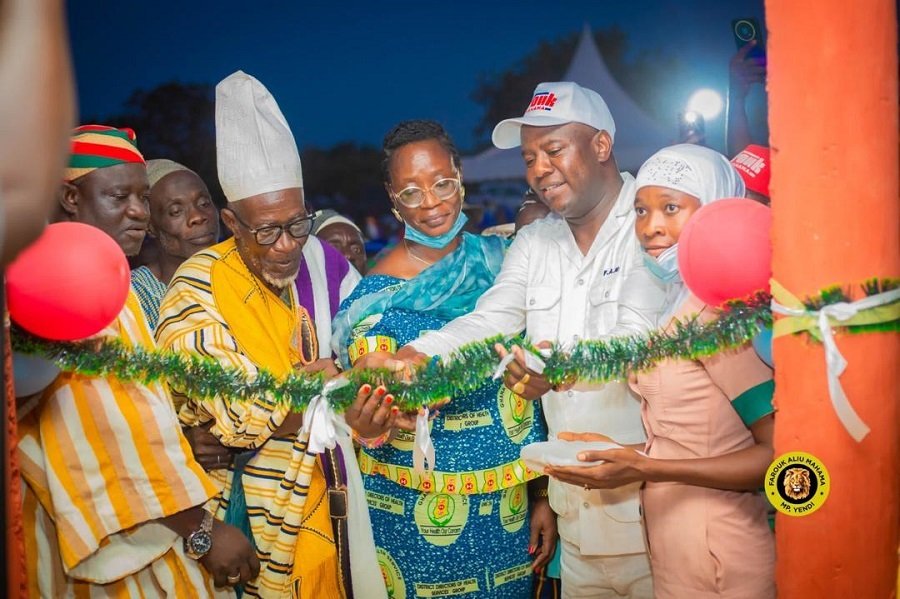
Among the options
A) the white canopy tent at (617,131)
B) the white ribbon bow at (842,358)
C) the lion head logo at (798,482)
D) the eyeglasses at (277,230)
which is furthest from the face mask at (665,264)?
the white canopy tent at (617,131)

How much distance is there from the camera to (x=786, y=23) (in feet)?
7.59

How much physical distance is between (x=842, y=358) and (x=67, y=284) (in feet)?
6.67

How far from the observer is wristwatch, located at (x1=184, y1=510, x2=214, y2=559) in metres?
3.04

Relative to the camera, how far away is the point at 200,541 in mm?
3051

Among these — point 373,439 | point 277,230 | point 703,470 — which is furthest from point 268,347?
point 703,470

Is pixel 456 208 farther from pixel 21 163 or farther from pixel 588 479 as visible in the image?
pixel 21 163

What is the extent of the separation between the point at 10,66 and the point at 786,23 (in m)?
1.87

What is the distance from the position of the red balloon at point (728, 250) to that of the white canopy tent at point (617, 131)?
9.89m

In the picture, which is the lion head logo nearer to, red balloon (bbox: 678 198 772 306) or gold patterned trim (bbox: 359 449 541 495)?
red balloon (bbox: 678 198 772 306)

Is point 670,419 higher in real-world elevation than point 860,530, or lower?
higher

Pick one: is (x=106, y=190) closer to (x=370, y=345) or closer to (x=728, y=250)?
(x=370, y=345)

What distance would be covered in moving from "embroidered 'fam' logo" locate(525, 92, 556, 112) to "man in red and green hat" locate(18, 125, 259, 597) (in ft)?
5.66

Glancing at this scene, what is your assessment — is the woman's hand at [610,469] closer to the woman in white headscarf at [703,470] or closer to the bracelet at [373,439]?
the woman in white headscarf at [703,470]

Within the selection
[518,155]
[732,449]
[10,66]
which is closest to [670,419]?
[732,449]
